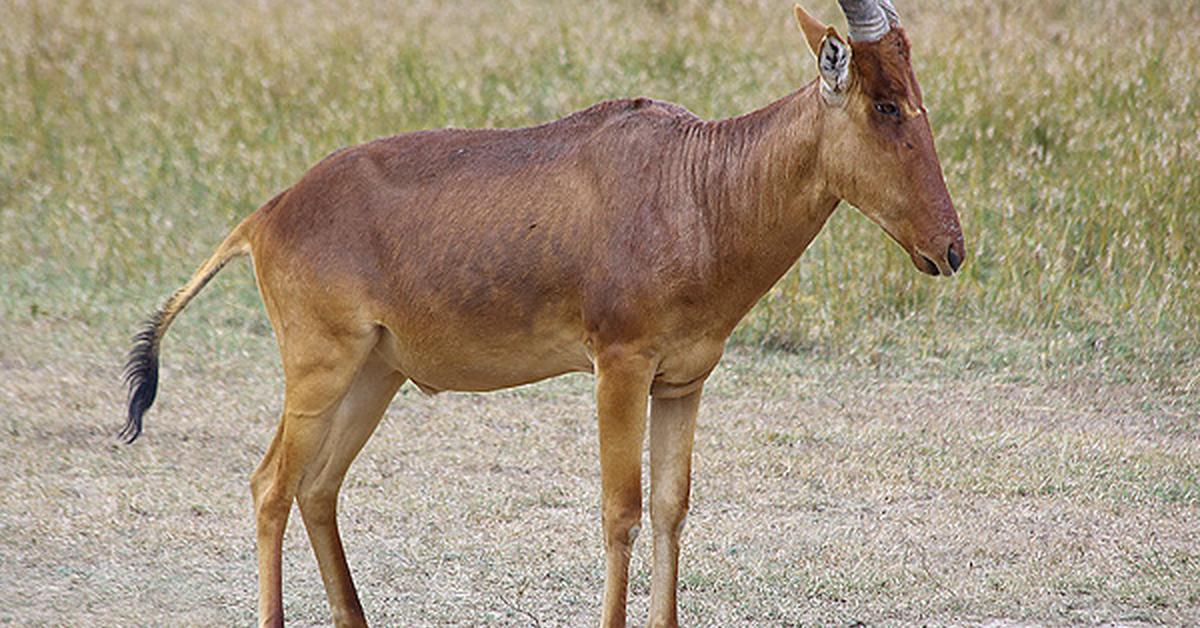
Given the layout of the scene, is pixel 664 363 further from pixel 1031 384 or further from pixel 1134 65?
pixel 1134 65

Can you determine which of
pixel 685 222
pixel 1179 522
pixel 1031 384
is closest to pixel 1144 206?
pixel 1031 384

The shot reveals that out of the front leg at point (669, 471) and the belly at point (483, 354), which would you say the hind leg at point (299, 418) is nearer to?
the belly at point (483, 354)

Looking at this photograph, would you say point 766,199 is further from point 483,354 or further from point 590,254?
point 483,354

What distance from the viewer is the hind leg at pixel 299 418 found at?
5285 mm

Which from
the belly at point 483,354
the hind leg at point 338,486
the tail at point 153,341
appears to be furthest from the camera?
the tail at point 153,341

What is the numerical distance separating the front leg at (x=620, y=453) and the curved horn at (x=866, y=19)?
1.05 metres

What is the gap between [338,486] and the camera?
5.58 m

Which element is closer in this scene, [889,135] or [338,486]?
[889,135]

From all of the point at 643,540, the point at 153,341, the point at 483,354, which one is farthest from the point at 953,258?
the point at 153,341

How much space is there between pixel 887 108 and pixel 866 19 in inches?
9.5

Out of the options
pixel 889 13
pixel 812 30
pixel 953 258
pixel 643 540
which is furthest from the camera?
pixel 643 540

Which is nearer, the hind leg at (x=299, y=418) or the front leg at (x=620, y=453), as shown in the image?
the front leg at (x=620, y=453)

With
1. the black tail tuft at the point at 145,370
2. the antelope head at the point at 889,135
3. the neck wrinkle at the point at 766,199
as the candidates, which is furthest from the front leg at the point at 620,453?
the black tail tuft at the point at 145,370

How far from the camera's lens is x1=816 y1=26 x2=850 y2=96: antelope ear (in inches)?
185
